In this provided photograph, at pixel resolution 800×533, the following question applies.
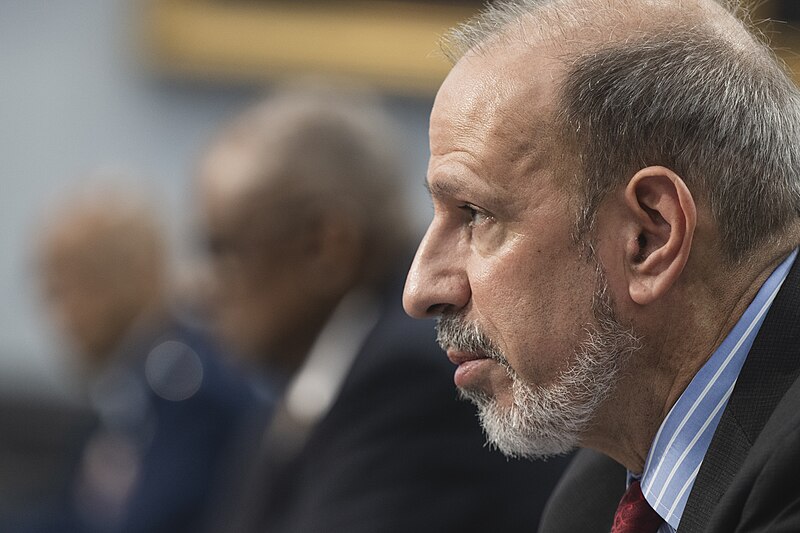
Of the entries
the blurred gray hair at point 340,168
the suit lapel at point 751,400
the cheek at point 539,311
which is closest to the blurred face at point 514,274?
the cheek at point 539,311

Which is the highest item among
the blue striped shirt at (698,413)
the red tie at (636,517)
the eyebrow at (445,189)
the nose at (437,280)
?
the eyebrow at (445,189)

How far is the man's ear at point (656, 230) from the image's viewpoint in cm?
129

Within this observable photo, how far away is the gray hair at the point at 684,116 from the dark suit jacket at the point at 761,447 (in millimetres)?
96

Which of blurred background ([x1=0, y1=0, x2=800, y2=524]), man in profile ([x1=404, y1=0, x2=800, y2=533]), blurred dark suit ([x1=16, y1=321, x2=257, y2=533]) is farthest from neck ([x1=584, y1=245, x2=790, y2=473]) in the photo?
blurred background ([x1=0, y1=0, x2=800, y2=524])

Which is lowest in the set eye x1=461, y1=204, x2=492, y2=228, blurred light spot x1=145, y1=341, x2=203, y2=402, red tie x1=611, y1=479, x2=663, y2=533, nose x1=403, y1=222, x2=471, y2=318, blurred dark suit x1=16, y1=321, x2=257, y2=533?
blurred dark suit x1=16, y1=321, x2=257, y2=533

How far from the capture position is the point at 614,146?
131 centimetres

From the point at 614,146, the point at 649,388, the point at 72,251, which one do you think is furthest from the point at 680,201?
the point at 72,251

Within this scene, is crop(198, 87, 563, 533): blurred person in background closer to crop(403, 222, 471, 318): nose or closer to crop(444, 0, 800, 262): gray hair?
crop(403, 222, 471, 318): nose

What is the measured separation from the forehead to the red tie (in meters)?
0.40

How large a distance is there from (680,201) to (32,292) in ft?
11.5

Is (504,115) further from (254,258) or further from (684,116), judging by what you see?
(254,258)

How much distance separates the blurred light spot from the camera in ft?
9.81

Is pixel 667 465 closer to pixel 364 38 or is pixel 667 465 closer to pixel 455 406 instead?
pixel 455 406

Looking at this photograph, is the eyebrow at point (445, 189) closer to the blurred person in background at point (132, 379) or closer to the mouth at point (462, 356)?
the mouth at point (462, 356)
